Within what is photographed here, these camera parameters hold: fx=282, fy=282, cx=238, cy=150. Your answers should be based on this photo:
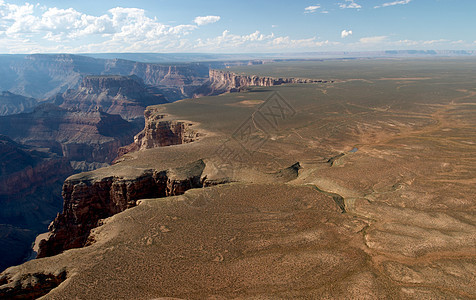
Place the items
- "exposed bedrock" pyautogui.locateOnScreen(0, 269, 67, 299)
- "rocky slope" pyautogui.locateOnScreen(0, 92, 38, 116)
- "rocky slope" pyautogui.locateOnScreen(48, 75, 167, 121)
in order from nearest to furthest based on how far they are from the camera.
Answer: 1. "exposed bedrock" pyautogui.locateOnScreen(0, 269, 67, 299)
2. "rocky slope" pyautogui.locateOnScreen(48, 75, 167, 121)
3. "rocky slope" pyautogui.locateOnScreen(0, 92, 38, 116)

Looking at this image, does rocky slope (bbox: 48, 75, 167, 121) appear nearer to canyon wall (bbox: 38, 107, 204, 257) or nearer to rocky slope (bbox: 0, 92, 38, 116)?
rocky slope (bbox: 0, 92, 38, 116)

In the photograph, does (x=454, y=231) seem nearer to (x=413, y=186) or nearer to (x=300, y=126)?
(x=413, y=186)

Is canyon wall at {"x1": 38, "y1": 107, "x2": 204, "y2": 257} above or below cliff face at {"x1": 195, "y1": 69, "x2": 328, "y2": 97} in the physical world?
below

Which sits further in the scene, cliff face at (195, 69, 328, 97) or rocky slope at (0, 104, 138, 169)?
cliff face at (195, 69, 328, 97)

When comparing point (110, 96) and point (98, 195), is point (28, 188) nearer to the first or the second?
point (98, 195)

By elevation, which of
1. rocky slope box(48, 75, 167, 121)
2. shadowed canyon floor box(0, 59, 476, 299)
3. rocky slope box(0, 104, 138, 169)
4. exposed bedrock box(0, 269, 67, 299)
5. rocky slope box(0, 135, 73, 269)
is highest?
rocky slope box(48, 75, 167, 121)

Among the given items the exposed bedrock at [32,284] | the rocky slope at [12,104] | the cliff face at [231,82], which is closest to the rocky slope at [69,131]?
the cliff face at [231,82]

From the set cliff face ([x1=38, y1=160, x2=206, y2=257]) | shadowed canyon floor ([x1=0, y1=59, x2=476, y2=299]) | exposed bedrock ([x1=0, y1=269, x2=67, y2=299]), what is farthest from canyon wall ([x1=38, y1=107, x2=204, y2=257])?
exposed bedrock ([x1=0, y1=269, x2=67, y2=299])
